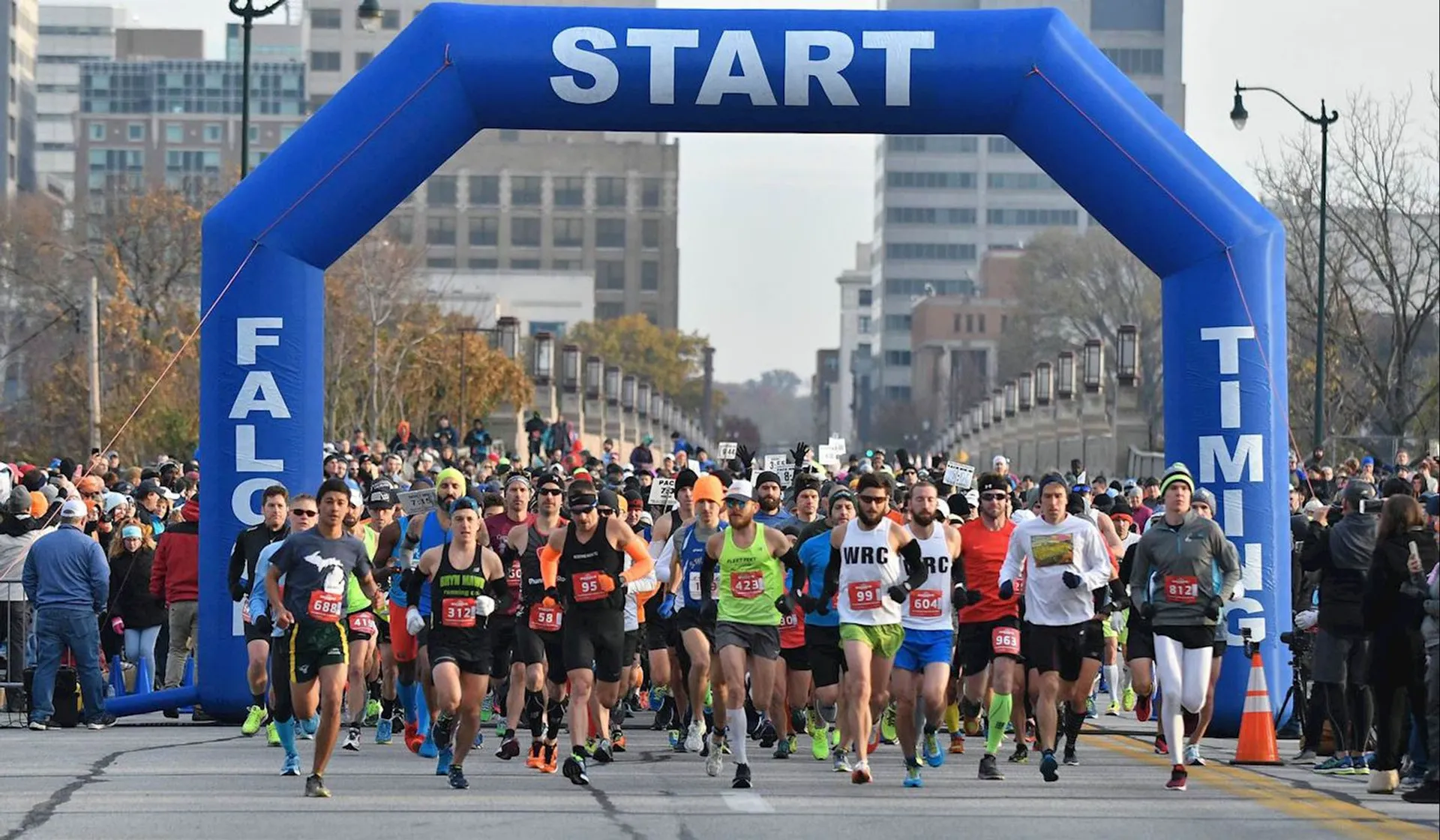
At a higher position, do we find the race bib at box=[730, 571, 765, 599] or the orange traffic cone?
the race bib at box=[730, 571, 765, 599]

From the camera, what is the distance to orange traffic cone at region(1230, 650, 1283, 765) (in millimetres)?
16297

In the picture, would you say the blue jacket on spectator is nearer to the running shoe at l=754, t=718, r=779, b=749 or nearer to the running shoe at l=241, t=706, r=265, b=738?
the running shoe at l=241, t=706, r=265, b=738

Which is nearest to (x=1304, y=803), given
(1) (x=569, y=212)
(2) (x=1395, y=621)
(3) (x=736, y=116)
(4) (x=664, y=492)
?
(2) (x=1395, y=621)

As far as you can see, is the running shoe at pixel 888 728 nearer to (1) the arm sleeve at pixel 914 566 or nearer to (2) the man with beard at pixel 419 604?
(1) the arm sleeve at pixel 914 566

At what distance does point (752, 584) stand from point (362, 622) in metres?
2.39

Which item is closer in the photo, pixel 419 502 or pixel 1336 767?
pixel 1336 767

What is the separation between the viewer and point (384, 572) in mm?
16406

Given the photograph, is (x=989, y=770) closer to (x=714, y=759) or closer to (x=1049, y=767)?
(x=1049, y=767)

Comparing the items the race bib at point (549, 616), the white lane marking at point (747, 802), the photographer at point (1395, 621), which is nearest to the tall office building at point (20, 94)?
the race bib at point (549, 616)

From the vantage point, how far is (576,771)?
47.6 ft

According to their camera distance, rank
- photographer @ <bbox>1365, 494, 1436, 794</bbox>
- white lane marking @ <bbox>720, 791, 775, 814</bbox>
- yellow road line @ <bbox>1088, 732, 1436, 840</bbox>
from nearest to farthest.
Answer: yellow road line @ <bbox>1088, 732, 1436, 840</bbox>
white lane marking @ <bbox>720, 791, 775, 814</bbox>
photographer @ <bbox>1365, 494, 1436, 794</bbox>

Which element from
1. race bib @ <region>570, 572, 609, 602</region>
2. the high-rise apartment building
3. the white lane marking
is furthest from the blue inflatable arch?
the high-rise apartment building

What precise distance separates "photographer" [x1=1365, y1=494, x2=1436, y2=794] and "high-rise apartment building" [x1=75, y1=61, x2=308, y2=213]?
154m

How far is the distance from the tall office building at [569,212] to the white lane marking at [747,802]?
14360 centimetres
